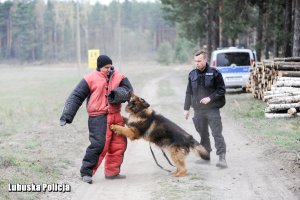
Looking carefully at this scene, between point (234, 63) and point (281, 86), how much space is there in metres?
7.97

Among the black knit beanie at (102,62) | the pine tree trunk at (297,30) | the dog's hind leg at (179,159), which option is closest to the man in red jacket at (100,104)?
the black knit beanie at (102,62)

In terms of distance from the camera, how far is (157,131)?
8070 mm

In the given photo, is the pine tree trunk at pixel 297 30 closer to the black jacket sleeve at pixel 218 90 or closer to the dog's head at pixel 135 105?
the black jacket sleeve at pixel 218 90

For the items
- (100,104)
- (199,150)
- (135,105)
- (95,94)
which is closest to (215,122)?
(199,150)

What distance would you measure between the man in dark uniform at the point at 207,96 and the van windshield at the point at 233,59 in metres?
14.8

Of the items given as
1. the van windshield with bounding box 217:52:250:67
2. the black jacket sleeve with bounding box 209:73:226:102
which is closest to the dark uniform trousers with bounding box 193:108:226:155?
the black jacket sleeve with bounding box 209:73:226:102

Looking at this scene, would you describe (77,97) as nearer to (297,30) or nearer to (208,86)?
(208,86)

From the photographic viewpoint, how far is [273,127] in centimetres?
1314

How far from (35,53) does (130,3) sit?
36.7m

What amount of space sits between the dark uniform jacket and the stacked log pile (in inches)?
244

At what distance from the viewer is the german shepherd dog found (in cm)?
799

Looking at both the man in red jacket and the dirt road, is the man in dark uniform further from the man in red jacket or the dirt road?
the man in red jacket

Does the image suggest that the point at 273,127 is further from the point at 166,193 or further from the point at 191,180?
the point at 166,193

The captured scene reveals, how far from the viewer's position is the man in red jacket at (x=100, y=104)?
7758 mm
